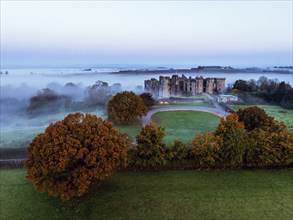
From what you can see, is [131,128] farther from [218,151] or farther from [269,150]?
[269,150]

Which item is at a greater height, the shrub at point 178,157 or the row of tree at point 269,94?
the row of tree at point 269,94

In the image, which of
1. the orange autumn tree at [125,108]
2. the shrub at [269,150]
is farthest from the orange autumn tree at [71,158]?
the orange autumn tree at [125,108]

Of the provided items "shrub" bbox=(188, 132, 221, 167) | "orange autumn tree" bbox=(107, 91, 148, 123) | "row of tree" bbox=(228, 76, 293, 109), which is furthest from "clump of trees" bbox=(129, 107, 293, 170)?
"row of tree" bbox=(228, 76, 293, 109)

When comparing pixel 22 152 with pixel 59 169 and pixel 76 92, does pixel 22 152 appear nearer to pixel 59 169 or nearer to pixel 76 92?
pixel 59 169

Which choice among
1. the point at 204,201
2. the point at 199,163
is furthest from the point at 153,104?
the point at 204,201

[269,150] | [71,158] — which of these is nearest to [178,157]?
[269,150]

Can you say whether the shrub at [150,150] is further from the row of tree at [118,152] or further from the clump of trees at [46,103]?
the clump of trees at [46,103]
